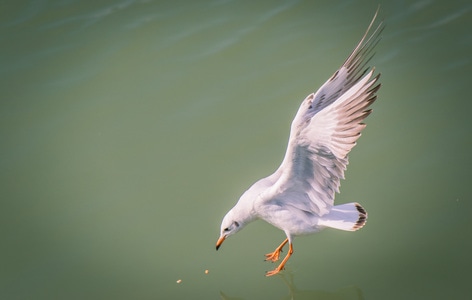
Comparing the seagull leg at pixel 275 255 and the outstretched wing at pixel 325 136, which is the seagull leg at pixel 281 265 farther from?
the outstretched wing at pixel 325 136

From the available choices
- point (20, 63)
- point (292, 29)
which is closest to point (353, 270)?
point (292, 29)

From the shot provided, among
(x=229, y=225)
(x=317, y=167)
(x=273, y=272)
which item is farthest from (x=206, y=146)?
(x=317, y=167)

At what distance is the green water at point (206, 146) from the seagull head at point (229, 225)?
181 millimetres

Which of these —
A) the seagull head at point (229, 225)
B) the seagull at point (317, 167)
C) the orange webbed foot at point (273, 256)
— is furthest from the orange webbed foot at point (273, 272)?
the seagull head at point (229, 225)

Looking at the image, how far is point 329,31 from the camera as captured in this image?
650 centimetres

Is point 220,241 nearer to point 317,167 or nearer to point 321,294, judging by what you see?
point 321,294

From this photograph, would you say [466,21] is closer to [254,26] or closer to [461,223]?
[254,26]

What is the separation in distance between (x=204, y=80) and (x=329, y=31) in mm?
1470

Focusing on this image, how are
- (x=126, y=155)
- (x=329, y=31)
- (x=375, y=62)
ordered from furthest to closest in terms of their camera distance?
(x=329, y=31)
(x=375, y=62)
(x=126, y=155)

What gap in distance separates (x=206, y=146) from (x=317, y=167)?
1.67 metres

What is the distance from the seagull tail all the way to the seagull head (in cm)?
59

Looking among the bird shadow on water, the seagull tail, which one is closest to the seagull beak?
the bird shadow on water

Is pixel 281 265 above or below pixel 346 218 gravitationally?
below

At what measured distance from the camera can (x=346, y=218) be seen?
160 inches
